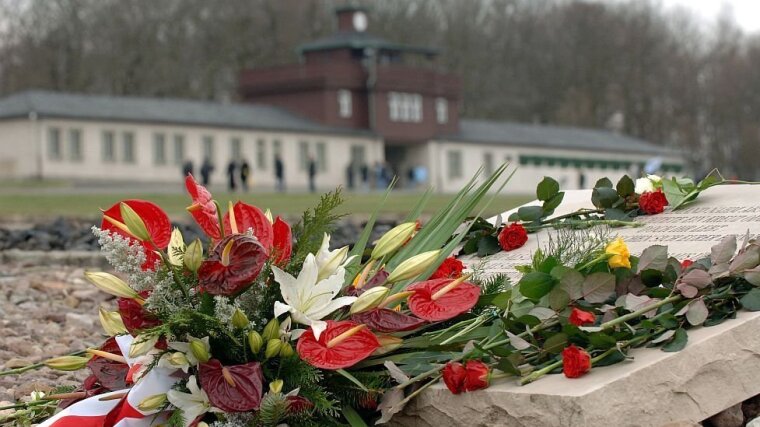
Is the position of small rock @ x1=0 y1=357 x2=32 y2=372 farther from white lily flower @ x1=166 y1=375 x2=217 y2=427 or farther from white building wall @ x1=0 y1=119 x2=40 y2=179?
white building wall @ x1=0 y1=119 x2=40 y2=179

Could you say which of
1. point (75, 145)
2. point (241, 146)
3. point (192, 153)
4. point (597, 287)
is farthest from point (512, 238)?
point (241, 146)

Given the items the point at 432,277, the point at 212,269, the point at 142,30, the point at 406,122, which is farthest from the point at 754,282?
the point at 142,30

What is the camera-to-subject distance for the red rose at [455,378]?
16.0 ft

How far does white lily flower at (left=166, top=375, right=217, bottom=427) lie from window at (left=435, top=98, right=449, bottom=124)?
6815cm

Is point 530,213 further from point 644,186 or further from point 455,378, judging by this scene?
point 455,378

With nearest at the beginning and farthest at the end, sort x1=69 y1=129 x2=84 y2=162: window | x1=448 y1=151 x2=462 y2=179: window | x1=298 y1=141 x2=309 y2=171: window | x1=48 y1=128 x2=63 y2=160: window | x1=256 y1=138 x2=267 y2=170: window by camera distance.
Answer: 1. x1=48 y1=128 x2=63 y2=160: window
2. x1=69 y1=129 x2=84 y2=162: window
3. x1=256 y1=138 x2=267 y2=170: window
4. x1=298 y1=141 x2=309 y2=171: window
5. x1=448 y1=151 x2=462 y2=179: window

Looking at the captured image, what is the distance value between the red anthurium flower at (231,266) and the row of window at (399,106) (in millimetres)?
62877

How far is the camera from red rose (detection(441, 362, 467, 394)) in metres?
4.88

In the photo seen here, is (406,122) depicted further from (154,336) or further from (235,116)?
(154,336)

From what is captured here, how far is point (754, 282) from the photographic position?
203 inches

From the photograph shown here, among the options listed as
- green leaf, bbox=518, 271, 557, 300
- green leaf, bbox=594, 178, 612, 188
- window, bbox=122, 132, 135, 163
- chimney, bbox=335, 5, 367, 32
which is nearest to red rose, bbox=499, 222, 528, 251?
green leaf, bbox=594, 178, 612, 188

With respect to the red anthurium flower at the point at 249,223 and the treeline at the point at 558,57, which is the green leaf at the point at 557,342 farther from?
the treeline at the point at 558,57

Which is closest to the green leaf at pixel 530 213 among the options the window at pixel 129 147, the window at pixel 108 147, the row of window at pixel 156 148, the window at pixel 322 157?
the row of window at pixel 156 148

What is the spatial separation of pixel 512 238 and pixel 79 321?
3043 millimetres
